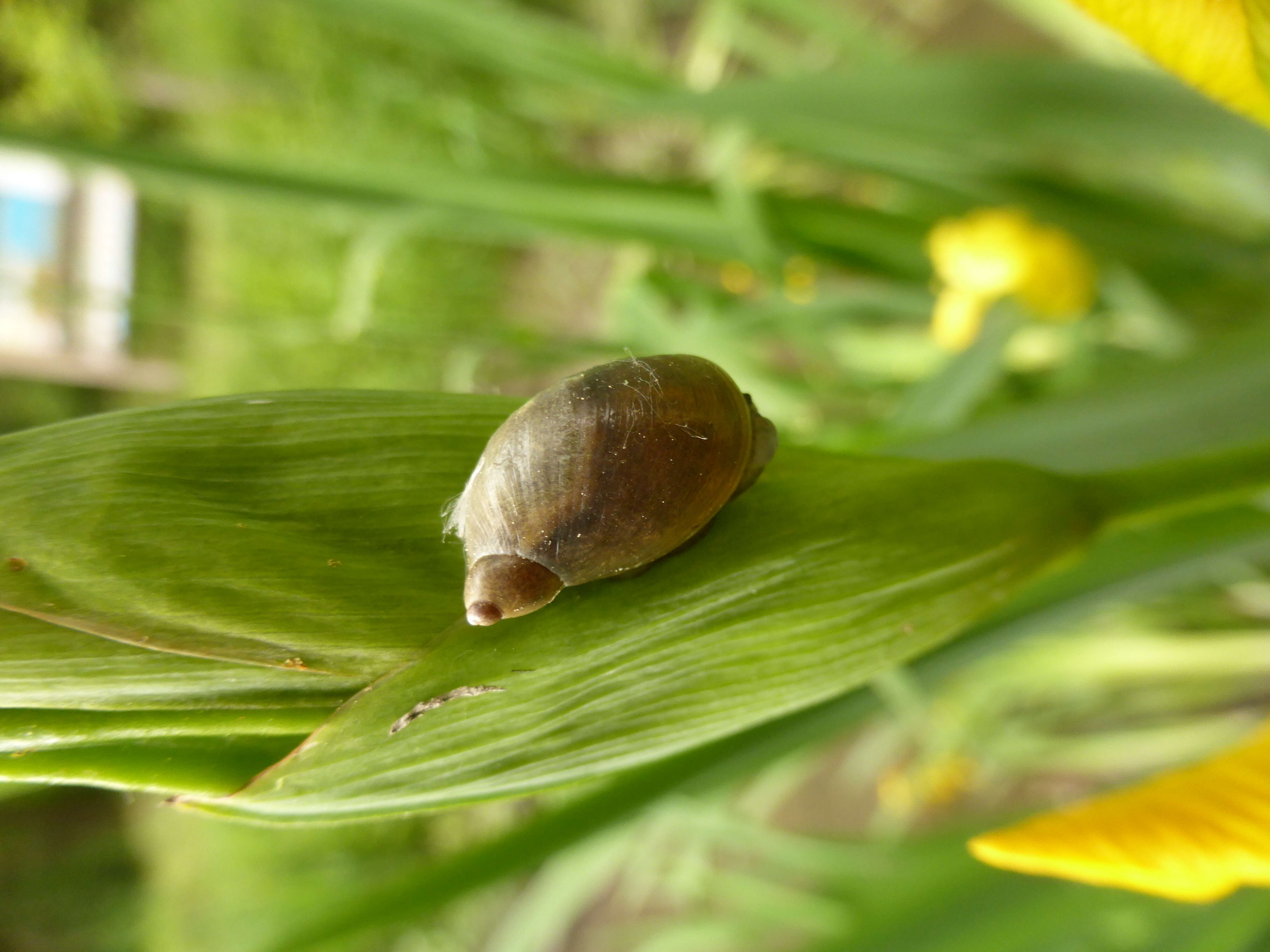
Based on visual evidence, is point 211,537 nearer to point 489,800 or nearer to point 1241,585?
point 489,800

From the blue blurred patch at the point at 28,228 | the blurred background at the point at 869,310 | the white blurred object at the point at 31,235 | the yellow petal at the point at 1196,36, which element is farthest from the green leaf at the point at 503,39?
the blue blurred patch at the point at 28,228

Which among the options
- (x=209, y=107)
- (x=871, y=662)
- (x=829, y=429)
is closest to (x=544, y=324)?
(x=209, y=107)

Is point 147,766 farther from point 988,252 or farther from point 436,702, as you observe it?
point 988,252

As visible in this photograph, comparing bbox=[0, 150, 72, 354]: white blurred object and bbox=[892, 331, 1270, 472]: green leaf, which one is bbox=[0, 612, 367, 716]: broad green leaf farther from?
bbox=[0, 150, 72, 354]: white blurred object

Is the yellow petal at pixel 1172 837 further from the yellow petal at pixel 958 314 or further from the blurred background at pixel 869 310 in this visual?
the yellow petal at pixel 958 314

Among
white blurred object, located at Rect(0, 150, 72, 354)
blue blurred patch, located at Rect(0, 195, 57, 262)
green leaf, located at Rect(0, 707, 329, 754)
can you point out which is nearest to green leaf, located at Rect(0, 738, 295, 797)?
green leaf, located at Rect(0, 707, 329, 754)

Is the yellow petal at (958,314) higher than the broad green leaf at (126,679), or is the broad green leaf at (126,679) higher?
the yellow petal at (958,314)
